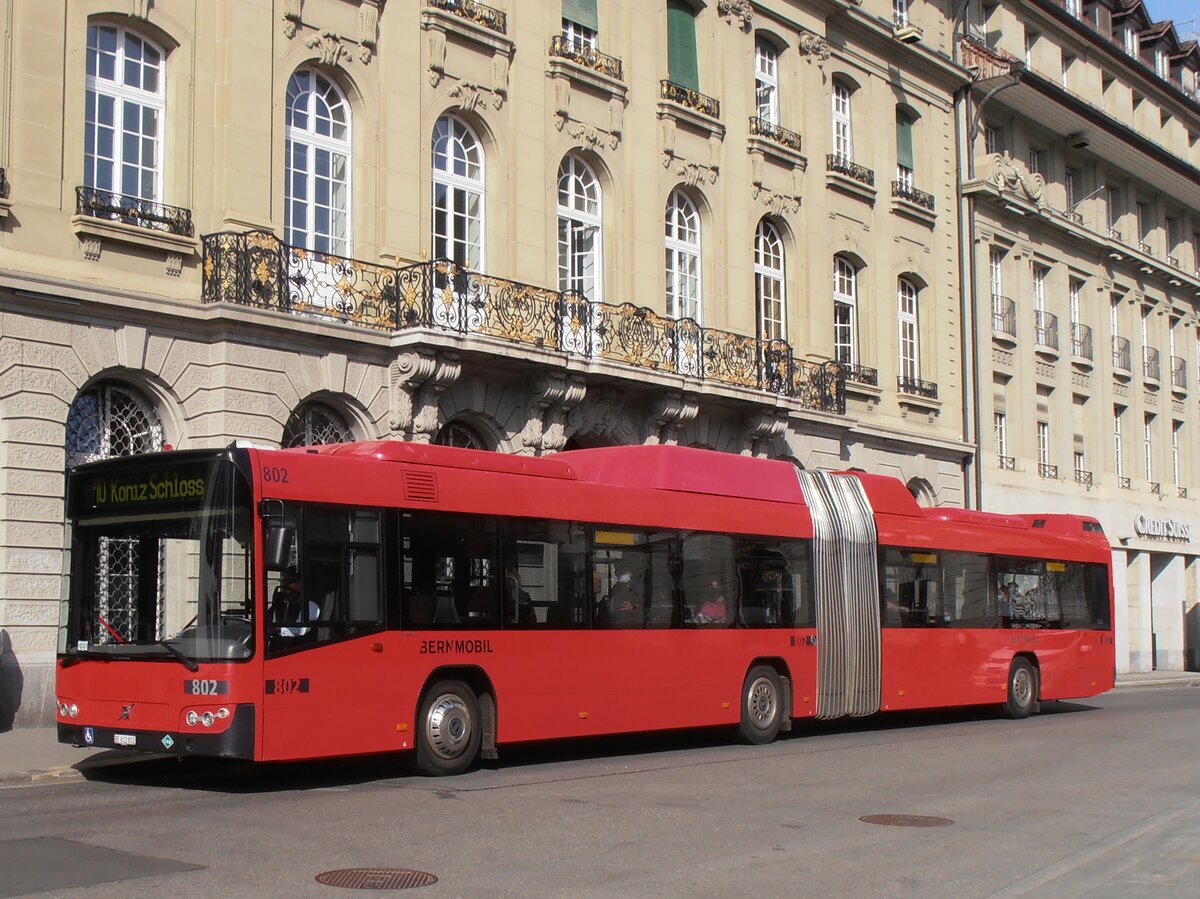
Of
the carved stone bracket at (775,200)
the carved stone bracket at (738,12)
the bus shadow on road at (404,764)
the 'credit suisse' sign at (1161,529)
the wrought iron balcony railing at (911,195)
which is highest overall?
the carved stone bracket at (738,12)

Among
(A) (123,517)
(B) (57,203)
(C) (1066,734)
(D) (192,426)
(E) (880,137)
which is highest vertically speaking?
(E) (880,137)

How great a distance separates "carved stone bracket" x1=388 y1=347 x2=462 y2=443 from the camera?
68.5ft

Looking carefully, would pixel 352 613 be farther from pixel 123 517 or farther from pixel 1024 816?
pixel 1024 816

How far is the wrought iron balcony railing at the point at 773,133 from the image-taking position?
94.9ft

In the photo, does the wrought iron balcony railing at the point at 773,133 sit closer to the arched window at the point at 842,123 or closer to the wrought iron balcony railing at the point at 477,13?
the arched window at the point at 842,123

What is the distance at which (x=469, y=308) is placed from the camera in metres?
21.8

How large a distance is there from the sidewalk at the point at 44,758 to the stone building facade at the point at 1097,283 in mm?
24632

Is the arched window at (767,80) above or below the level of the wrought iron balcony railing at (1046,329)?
above

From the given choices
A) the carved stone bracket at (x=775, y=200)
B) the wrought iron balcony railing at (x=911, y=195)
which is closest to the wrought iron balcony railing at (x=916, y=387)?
the wrought iron balcony railing at (x=911, y=195)

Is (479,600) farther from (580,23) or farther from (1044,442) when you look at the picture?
(1044,442)

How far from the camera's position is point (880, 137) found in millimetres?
33156

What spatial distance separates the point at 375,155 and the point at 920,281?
1626 cm

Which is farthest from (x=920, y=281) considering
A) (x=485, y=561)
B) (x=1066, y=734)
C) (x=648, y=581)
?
(x=485, y=561)

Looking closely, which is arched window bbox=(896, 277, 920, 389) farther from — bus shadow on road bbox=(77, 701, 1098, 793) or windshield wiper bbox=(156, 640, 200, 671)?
windshield wiper bbox=(156, 640, 200, 671)
